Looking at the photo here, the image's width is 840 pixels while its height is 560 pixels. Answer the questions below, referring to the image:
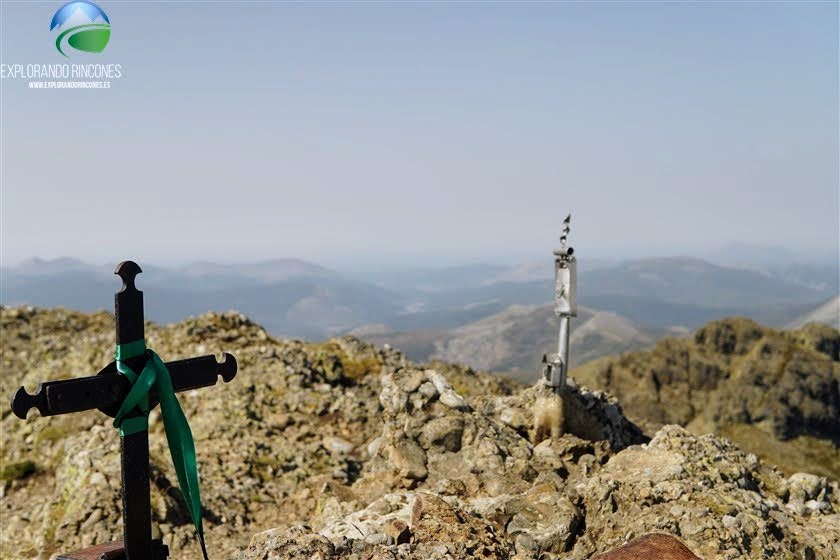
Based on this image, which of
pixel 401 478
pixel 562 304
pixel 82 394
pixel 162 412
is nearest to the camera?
pixel 82 394

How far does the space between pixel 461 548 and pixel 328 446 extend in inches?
477

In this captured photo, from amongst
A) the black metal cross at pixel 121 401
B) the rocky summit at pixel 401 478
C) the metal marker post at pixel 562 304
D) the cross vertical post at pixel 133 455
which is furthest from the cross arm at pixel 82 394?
the metal marker post at pixel 562 304

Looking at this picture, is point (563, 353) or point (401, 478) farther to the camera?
point (563, 353)

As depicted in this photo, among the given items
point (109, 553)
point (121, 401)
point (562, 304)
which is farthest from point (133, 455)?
point (562, 304)

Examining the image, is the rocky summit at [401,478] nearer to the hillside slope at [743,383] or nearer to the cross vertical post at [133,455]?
the cross vertical post at [133,455]

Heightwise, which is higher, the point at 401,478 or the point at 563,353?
the point at 563,353

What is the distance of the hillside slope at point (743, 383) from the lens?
7625cm

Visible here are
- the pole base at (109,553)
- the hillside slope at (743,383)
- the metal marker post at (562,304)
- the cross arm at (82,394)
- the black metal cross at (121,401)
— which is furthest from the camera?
the hillside slope at (743,383)

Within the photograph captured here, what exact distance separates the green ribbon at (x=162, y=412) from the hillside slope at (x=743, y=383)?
2791 inches

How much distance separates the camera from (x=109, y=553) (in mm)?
6660

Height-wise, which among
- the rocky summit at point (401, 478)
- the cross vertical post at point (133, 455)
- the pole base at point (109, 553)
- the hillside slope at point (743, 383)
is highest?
the cross vertical post at point (133, 455)

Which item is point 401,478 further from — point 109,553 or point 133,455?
point 133,455

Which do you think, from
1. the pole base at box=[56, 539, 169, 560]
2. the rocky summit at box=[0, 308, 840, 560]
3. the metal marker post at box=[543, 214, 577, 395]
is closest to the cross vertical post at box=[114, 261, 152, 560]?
the pole base at box=[56, 539, 169, 560]

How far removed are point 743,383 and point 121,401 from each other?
296 ft
